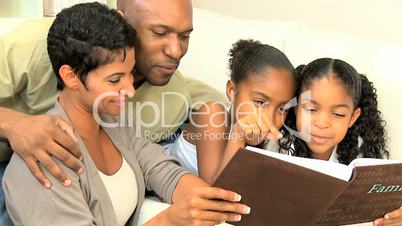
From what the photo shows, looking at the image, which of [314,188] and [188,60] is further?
[188,60]

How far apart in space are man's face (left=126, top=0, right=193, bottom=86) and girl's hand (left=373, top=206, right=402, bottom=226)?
69 cm

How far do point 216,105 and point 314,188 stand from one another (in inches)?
20.6

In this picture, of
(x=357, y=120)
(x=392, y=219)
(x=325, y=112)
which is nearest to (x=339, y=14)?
(x=357, y=120)

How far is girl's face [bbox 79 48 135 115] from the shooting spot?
1.11 metres

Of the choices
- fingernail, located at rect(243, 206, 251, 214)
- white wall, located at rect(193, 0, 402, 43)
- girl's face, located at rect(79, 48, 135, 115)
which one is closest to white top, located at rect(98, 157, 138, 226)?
girl's face, located at rect(79, 48, 135, 115)

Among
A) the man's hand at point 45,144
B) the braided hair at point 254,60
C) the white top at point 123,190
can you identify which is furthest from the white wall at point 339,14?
the man's hand at point 45,144

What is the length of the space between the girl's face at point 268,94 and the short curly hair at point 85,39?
0.38 metres

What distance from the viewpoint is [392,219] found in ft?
3.70

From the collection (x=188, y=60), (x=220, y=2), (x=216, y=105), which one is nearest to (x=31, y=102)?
(x=216, y=105)

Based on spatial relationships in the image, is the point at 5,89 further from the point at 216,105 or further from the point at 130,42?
the point at 216,105

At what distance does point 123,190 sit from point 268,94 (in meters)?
0.44

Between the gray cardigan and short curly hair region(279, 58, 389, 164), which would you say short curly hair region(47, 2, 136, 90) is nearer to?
the gray cardigan

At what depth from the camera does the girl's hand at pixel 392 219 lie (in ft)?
3.67

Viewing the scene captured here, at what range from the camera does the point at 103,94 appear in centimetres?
112
